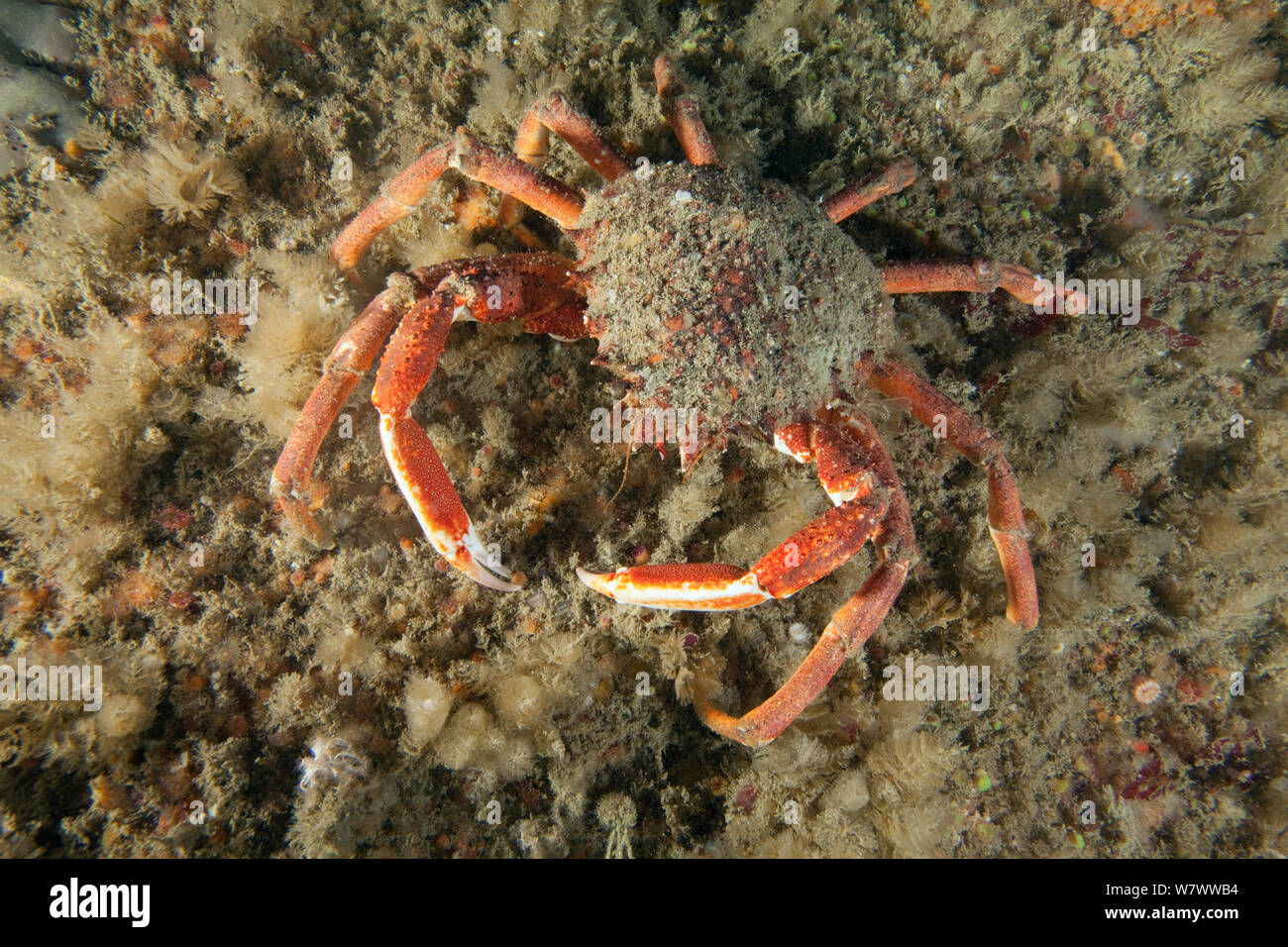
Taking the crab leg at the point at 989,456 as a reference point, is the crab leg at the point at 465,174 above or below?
above

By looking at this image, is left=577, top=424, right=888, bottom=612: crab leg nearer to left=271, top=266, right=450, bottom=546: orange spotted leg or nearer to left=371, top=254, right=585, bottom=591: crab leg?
left=371, top=254, right=585, bottom=591: crab leg

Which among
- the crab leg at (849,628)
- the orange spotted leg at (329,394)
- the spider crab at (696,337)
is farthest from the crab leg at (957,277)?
the orange spotted leg at (329,394)

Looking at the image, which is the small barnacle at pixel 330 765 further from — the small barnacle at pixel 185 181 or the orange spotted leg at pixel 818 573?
the small barnacle at pixel 185 181

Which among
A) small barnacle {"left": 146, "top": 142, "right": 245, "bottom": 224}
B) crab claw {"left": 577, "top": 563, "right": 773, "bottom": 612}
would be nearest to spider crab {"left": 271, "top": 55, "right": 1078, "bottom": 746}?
crab claw {"left": 577, "top": 563, "right": 773, "bottom": 612}

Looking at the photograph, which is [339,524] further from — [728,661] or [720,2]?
[720,2]

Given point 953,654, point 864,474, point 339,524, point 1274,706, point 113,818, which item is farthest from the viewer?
point 1274,706
